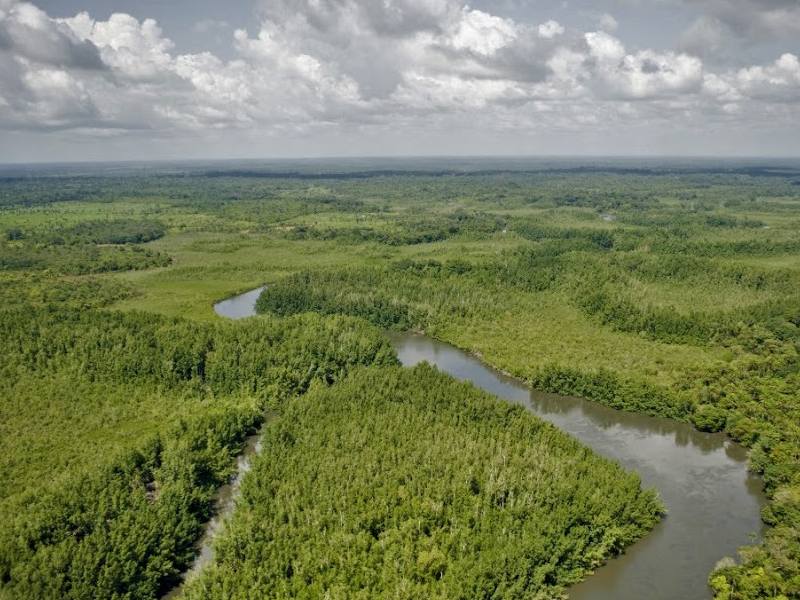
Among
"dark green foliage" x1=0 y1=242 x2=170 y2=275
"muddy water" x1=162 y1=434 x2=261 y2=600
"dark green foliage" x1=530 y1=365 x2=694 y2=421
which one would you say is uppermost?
"dark green foliage" x1=0 y1=242 x2=170 y2=275

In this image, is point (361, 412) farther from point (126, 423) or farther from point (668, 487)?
point (668, 487)

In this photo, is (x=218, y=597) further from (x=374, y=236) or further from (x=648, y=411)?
(x=374, y=236)

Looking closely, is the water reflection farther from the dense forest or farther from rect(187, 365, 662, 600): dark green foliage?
rect(187, 365, 662, 600): dark green foliage

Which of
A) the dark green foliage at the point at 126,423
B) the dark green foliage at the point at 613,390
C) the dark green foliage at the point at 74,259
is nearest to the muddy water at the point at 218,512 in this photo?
the dark green foliage at the point at 126,423

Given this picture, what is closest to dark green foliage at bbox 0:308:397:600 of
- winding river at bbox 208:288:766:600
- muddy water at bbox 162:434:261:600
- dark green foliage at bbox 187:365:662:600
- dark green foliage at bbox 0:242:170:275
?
muddy water at bbox 162:434:261:600

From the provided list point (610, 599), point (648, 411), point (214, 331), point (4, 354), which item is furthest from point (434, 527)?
point (4, 354)

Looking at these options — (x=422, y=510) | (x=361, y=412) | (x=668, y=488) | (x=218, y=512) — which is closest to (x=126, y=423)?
(x=218, y=512)

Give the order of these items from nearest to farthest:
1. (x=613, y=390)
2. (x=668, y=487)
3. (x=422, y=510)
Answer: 1. (x=422, y=510)
2. (x=668, y=487)
3. (x=613, y=390)
